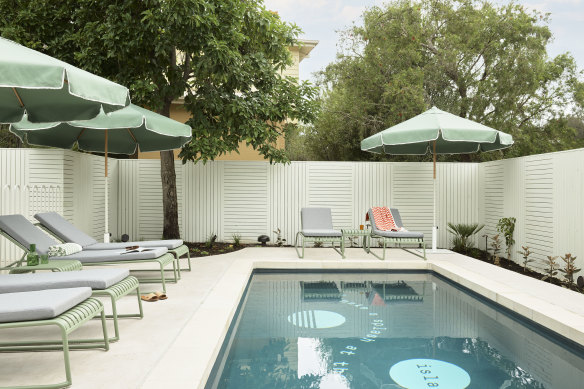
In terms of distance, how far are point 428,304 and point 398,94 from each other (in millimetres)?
8662

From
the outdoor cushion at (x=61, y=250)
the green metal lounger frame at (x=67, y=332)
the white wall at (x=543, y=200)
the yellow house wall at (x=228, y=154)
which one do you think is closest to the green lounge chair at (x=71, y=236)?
the outdoor cushion at (x=61, y=250)

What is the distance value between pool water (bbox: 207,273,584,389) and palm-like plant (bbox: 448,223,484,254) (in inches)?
135

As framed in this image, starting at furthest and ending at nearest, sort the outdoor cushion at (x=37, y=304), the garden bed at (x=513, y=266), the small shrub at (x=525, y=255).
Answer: the small shrub at (x=525, y=255), the garden bed at (x=513, y=266), the outdoor cushion at (x=37, y=304)

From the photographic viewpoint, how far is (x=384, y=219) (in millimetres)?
8438

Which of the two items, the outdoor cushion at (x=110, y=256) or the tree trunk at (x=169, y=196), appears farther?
the tree trunk at (x=169, y=196)

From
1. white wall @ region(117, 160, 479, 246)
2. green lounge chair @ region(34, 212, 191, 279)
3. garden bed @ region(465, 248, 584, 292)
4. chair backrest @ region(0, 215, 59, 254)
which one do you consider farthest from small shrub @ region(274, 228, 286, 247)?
chair backrest @ region(0, 215, 59, 254)

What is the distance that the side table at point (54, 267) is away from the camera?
4.34 metres

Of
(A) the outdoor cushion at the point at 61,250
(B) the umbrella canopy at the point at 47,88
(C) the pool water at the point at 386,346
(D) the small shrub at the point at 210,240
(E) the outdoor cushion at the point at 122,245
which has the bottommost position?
(C) the pool water at the point at 386,346

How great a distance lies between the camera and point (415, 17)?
13.4 meters

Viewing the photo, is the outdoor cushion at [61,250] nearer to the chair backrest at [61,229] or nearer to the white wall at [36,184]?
the chair backrest at [61,229]

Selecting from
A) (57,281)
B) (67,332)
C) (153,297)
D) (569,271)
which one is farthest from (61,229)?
(569,271)

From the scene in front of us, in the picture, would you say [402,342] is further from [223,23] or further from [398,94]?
[398,94]

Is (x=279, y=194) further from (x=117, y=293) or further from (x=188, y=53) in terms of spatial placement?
(x=117, y=293)

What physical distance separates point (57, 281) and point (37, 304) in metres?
0.80
